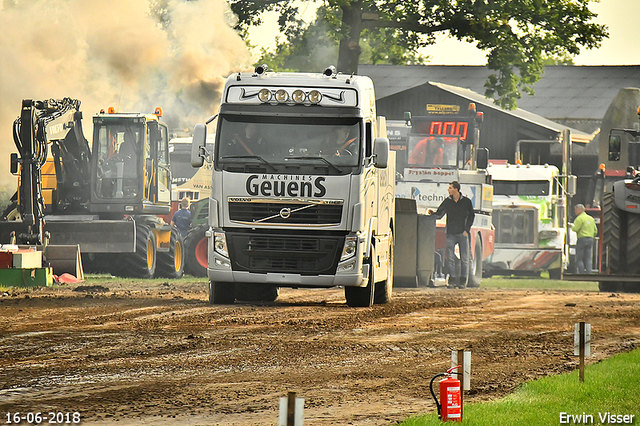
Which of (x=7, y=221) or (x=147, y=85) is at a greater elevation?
(x=147, y=85)

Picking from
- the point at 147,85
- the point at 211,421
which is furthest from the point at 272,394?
the point at 147,85

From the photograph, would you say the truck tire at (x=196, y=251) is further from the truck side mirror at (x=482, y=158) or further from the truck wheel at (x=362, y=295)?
the truck wheel at (x=362, y=295)

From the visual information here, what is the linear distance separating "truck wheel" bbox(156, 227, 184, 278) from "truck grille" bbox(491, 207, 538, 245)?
906cm

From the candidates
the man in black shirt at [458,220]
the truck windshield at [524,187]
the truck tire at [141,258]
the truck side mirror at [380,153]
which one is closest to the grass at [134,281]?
the truck tire at [141,258]

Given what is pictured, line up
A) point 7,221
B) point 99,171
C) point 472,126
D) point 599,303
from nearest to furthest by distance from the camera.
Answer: point 599,303 → point 7,221 → point 99,171 → point 472,126

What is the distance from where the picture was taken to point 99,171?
82.1ft

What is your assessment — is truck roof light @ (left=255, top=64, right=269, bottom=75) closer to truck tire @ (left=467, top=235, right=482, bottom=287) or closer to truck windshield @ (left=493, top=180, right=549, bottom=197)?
truck tire @ (left=467, top=235, right=482, bottom=287)

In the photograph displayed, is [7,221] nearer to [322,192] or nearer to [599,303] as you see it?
[322,192]

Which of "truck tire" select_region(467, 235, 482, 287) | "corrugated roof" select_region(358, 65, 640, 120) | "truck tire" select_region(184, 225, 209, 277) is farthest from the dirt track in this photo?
"corrugated roof" select_region(358, 65, 640, 120)

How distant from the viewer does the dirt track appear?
26.8 feet

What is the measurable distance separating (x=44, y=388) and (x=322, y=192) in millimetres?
7414

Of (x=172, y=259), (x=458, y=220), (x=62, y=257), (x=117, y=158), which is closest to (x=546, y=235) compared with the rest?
(x=458, y=220)

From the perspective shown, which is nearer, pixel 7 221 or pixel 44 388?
pixel 44 388

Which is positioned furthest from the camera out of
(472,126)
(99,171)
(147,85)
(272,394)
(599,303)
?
(147,85)
